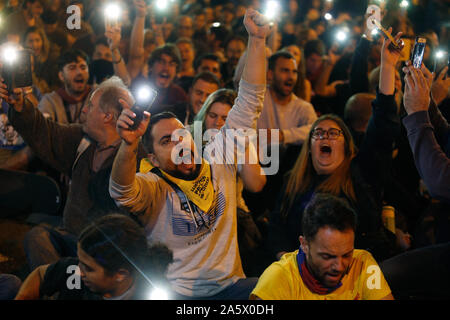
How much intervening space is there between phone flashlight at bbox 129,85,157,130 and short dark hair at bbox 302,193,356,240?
89cm

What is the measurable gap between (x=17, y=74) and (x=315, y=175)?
78.5 inches

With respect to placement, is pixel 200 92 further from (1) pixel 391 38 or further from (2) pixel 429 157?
(2) pixel 429 157

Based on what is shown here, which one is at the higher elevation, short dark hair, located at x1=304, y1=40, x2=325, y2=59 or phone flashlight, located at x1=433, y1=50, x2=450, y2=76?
short dark hair, located at x1=304, y1=40, x2=325, y2=59

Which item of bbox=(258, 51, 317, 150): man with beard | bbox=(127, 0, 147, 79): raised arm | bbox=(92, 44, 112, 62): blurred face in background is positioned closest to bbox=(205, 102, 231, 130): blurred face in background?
bbox=(258, 51, 317, 150): man with beard

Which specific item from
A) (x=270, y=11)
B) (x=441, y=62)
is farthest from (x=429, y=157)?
(x=270, y=11)

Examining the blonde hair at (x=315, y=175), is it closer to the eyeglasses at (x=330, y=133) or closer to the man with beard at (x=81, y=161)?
the eyeglasses at (x=330, y=133)

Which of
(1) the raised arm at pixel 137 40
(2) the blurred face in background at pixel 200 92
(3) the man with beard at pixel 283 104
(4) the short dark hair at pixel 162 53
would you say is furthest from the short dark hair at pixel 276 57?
(1) the raised arm at pixel 137 40

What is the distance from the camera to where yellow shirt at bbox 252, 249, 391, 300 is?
7.22 feet

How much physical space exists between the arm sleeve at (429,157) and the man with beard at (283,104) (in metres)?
1.84

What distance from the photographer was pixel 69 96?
4.68m

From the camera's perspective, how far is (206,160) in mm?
2910

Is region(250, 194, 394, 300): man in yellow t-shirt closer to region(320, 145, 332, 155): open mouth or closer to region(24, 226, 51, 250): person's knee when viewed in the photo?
region(320, 145, 332, 155): open mouth
